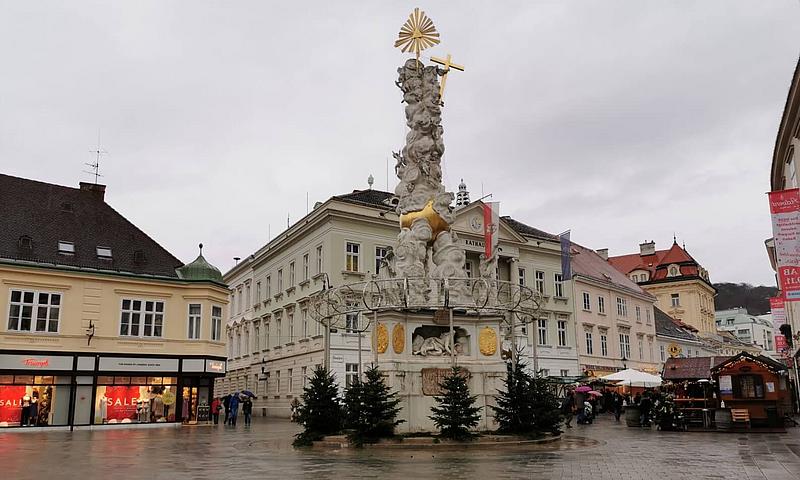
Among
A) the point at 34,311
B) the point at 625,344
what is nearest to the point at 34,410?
the point at 34,311

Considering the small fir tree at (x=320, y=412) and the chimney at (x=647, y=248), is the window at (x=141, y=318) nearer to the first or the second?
the small fir tree at (x=320, y=412)

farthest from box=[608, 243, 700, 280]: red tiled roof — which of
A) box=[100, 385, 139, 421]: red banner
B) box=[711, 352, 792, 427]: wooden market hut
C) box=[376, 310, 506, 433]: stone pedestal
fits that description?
box=[376, 310, 506, 433]: stone pedestal

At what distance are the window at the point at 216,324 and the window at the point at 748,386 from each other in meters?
22.7

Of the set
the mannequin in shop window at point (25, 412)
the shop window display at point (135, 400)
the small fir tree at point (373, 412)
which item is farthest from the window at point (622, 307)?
the small fir tree at point (373, 412)

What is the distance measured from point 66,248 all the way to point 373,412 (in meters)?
21.6

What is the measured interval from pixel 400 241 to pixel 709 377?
16819 millimetres

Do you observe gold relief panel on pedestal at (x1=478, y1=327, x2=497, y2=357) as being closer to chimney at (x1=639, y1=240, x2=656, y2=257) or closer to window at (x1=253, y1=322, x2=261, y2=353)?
window at (x1=253, y1=322, x2=261, y2=353)

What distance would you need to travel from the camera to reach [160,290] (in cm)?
3403

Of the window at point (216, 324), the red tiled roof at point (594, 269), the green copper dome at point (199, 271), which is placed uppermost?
the red tiled roof at point (594, 269)

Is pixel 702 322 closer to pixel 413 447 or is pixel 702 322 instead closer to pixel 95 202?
pixel 95 202

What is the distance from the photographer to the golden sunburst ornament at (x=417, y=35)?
21688 millimetres

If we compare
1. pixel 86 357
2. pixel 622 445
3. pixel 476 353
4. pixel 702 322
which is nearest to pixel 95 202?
pixel 86 357

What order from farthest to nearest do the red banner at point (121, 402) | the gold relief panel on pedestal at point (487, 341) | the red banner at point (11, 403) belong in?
the red banner at point (121, 402) → the red banner at point (11, 403) → the gold relief panel on pedestal at point (487, 341)

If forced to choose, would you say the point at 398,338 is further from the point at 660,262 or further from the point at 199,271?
the point at 660,262
